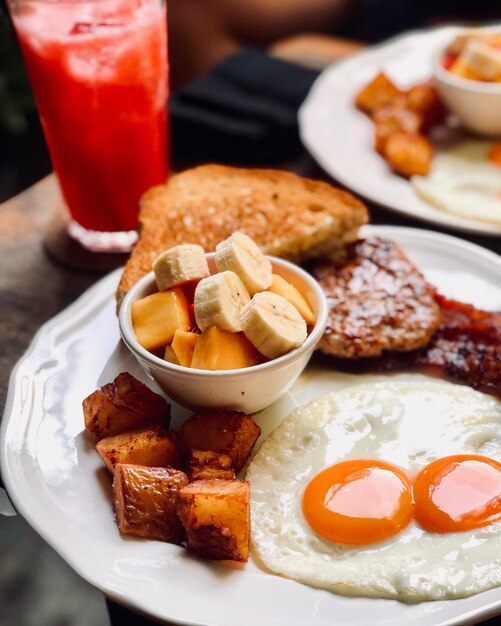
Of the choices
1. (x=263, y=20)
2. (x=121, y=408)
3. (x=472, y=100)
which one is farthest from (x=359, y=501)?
(x=263, y=20)

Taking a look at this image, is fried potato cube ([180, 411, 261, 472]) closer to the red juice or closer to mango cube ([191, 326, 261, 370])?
mango cube ([191, 326, 261, 370])

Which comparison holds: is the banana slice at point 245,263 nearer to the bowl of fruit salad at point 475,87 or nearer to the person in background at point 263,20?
the bowl of fruit salad at point 475,87

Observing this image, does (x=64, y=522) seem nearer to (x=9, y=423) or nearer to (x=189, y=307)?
(x=9, y=423)

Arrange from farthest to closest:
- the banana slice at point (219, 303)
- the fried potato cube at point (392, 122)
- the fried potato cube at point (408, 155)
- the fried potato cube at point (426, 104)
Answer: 1. the fried potato cube at point (426, 104)
2. the fried potato cube at point (392, 122)
3. the fried potato cube at point (408, 155)
4. the banana slice at point (219, 303)

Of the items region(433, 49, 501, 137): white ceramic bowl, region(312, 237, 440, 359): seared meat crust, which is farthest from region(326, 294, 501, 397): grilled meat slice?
region(433, 49, 501, 137): white ceramic bowl

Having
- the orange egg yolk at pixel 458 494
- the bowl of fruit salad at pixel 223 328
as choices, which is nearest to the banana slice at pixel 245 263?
the bowl of fruit salad at pixel 223 328

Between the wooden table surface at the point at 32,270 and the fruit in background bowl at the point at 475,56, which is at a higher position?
the fruit in background bowl at the point at 475,56

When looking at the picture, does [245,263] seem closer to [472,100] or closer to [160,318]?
[160,318]
